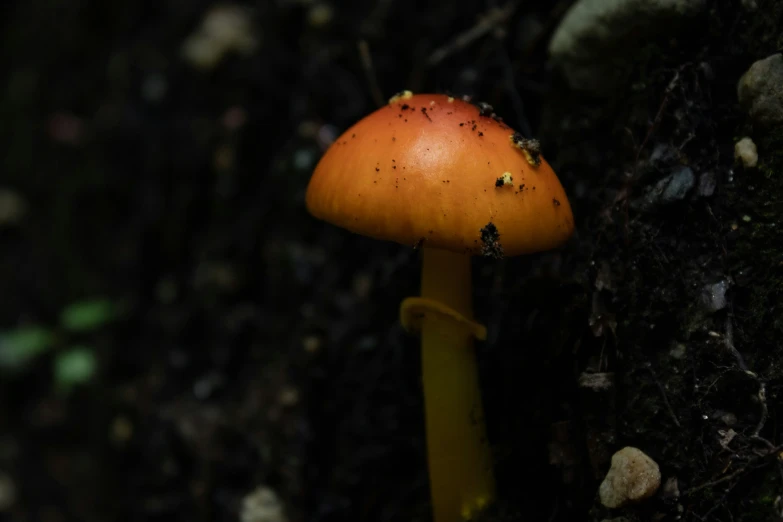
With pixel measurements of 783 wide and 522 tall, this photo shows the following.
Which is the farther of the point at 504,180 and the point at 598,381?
the point at 598,381

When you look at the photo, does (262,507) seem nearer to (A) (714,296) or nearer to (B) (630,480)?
(B) (630,480)

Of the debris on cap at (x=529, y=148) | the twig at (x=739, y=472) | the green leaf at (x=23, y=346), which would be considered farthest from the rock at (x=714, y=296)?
the green leaf at (x=23, y=346)

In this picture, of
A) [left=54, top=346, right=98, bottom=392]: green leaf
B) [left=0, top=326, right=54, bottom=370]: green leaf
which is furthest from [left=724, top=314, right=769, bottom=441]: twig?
[left=0, top=326, right=54, bottom=370]: green leaf

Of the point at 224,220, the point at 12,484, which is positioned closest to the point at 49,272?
the point at 12,484

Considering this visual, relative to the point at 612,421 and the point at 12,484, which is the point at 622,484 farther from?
the point at 12,484

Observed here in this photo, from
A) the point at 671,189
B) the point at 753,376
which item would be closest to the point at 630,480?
the point at 753,376

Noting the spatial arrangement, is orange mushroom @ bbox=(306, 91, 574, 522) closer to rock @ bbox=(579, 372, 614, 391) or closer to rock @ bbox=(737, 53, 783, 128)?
rock @ bbox=(579, 372, 614, 391)
